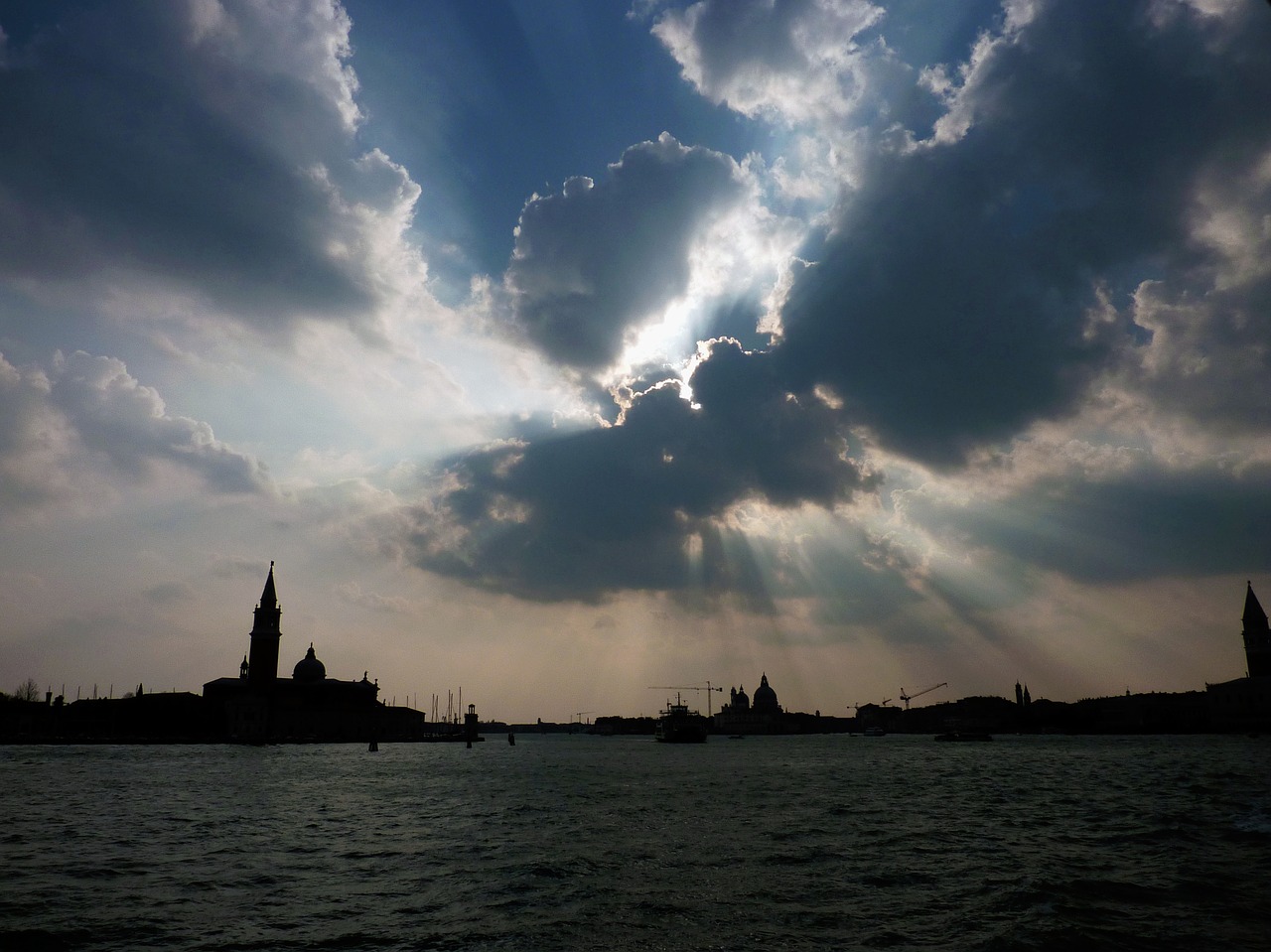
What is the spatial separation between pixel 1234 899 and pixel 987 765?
68968 millimetres

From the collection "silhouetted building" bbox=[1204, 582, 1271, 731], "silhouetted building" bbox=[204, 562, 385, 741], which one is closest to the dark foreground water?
"silhouetted building" bbox=[204, 562, 385, 741]

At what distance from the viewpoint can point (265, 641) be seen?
169875 millimetres

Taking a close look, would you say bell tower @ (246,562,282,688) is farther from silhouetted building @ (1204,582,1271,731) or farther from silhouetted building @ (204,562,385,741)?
silhouetted building @ (1204,582,1271,731)

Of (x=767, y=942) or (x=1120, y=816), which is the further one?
(x=1120, y=816)

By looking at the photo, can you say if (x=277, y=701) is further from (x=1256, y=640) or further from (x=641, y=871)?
(x=1256, y=640)

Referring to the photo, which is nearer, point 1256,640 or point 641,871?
point 641,871

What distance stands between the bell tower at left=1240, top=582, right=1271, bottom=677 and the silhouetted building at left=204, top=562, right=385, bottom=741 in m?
192

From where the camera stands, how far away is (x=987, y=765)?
84.4m

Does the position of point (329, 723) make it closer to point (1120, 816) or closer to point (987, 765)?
point (987, 765)

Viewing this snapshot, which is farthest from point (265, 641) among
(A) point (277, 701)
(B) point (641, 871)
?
(B) point (641, 871)

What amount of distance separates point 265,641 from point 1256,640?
213549 millimetres

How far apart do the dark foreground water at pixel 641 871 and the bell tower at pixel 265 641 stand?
407 feet

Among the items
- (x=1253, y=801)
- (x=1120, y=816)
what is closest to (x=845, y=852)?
(x=1120, y=816)

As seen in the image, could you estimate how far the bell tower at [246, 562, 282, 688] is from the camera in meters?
169
